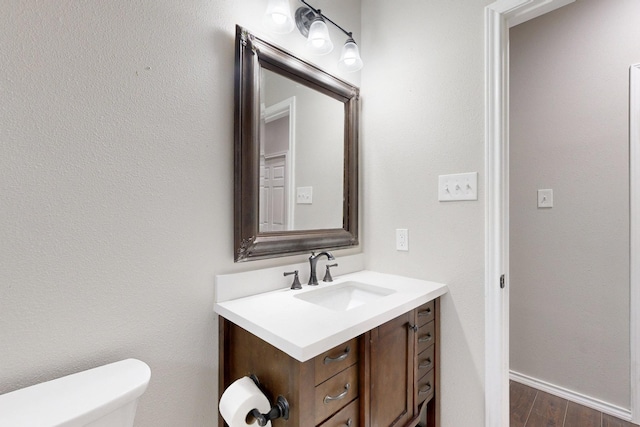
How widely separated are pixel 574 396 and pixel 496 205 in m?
1.57

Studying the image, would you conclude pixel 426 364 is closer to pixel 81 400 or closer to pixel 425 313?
pixel 425 313

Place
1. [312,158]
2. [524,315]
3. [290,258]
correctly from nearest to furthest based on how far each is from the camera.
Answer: [290,258]
[312,158]
[524,315]

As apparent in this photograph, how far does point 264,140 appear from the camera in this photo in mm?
1276

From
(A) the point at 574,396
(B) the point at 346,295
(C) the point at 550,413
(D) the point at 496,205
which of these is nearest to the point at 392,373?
(B) the point at 346,295

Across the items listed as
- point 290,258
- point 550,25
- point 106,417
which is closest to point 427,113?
point 290,258

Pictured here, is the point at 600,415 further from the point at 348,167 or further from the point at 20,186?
the point at 20,186

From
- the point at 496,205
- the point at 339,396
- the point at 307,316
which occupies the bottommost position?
the point at 339,396

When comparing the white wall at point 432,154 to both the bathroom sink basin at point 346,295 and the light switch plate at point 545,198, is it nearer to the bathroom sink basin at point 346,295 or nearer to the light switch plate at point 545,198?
the bathroom sink basin at point 346,295

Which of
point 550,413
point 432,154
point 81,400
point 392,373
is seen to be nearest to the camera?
point 81,400

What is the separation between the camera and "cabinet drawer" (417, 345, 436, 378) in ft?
4.22

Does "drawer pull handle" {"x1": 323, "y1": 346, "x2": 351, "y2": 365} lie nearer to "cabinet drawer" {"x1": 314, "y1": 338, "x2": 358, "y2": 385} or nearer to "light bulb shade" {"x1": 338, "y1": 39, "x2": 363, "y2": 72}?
"cabinet drawer" {"x1": 314, "y1": 338, "x2": 358, "y2": 385}

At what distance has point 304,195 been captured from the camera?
4.90ft

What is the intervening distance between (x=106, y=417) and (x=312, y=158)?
4.03ft

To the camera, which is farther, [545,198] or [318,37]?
[545,198]
